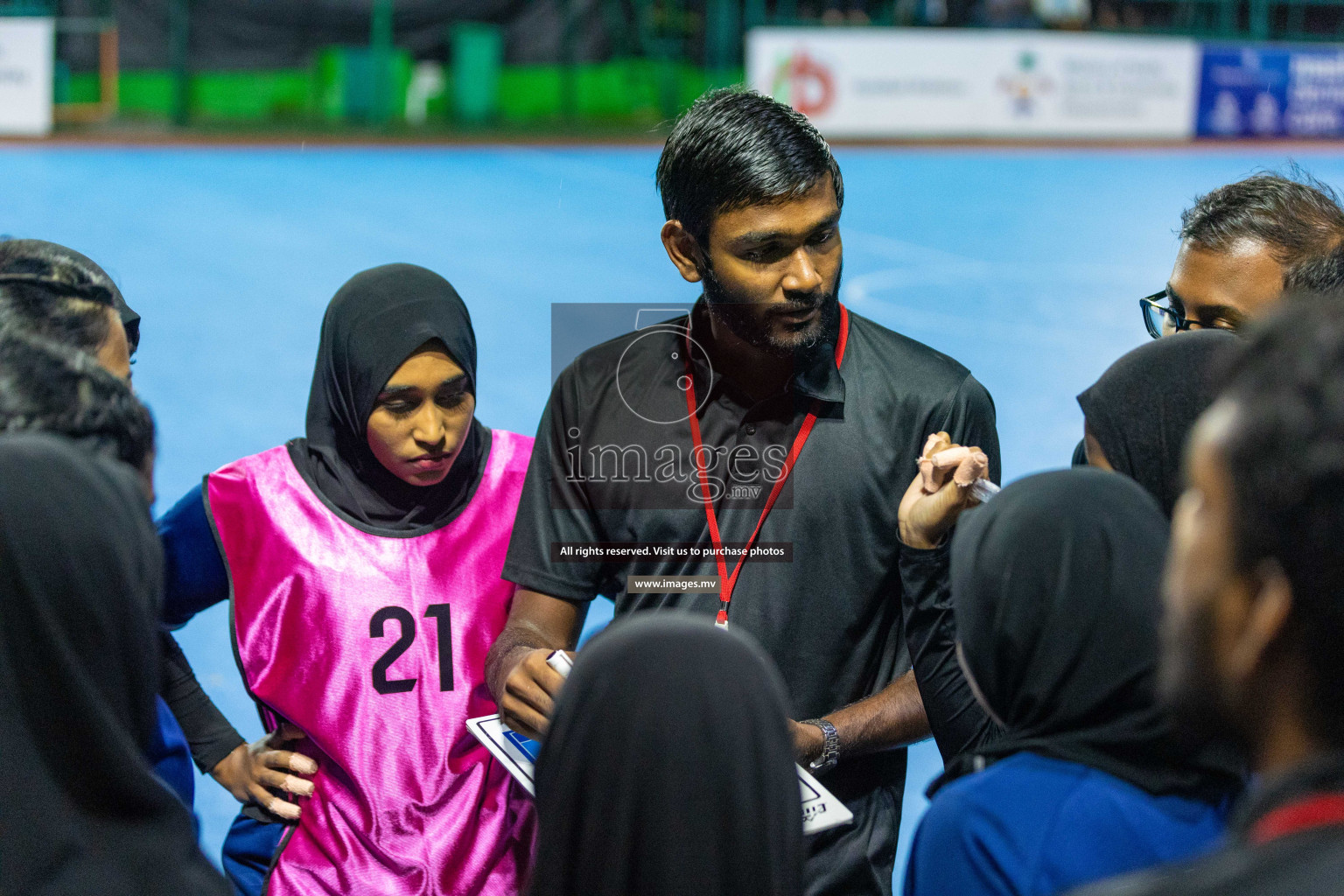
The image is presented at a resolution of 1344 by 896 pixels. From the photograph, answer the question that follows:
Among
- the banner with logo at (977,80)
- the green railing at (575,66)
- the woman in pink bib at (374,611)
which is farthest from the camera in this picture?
the green railing at (575,66)

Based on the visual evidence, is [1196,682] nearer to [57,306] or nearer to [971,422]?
[971,422]

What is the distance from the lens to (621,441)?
249 cm

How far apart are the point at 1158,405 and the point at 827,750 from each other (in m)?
0.82

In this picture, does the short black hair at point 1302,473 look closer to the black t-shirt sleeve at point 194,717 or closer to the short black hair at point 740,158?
the short black hair at point 740,158

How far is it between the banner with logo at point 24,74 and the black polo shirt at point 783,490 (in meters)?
14.5

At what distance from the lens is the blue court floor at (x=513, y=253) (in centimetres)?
698

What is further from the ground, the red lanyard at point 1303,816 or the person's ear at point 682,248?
the person's ear at point 682,248

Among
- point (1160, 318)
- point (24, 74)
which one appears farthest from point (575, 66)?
point (1160, 318)

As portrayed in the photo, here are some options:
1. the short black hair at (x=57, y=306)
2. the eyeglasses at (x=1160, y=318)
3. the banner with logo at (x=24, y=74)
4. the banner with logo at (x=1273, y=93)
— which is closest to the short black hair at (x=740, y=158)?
the eyeglasses at (x=1160, y=318)

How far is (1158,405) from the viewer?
1.96 m

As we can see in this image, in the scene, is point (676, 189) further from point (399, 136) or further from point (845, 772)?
point (399, 136)

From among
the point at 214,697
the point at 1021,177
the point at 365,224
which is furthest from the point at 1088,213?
the point at 214,697

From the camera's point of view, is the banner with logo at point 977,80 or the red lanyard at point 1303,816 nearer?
the red lanyard at point 1303,816

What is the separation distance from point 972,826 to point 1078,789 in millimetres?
139
